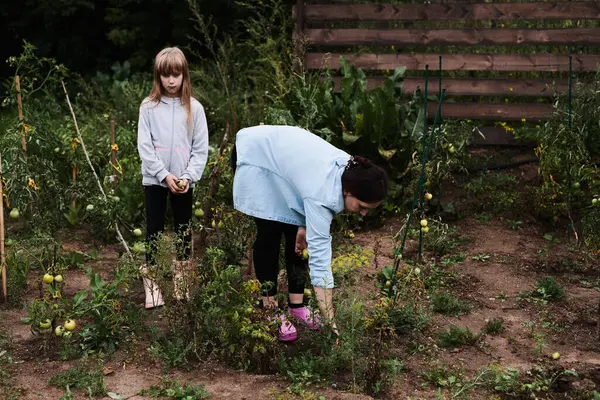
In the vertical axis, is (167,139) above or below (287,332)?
above

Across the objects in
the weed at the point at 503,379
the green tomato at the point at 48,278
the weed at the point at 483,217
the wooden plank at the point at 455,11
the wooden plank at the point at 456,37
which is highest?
the wooden plank at the point at 455,11

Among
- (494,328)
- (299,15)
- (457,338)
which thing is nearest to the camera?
(457,338)

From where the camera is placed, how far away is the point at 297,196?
13.4 feet

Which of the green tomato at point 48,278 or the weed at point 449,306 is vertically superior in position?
→ the green tomato at point 48,278

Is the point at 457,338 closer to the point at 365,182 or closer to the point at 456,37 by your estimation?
the point at 365,182

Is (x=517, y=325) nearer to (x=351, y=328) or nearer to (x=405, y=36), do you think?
(x=351, y=328)

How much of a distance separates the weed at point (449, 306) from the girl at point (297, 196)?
3.08 ft

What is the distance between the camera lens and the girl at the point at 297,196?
3.74 meters

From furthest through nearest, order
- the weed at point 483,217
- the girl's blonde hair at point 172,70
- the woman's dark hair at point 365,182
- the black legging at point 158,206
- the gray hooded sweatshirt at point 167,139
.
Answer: the weed at point 483,217 → the black legging at point 158,206 → the gray hooded sweatshirt at point 167,139 → the girl's blonde hair at point 172,70 → the woman's dark hair at point 365,182

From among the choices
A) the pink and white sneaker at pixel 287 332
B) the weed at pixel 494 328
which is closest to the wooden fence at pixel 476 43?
the weed at pixel 494 328

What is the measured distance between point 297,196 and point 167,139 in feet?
3.62

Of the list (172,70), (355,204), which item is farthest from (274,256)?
(172,70)

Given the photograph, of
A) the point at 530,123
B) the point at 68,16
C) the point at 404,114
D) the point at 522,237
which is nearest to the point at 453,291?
the point at 522,237

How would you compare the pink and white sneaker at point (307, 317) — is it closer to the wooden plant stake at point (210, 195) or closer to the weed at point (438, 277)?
the weed at point (438, 277)
